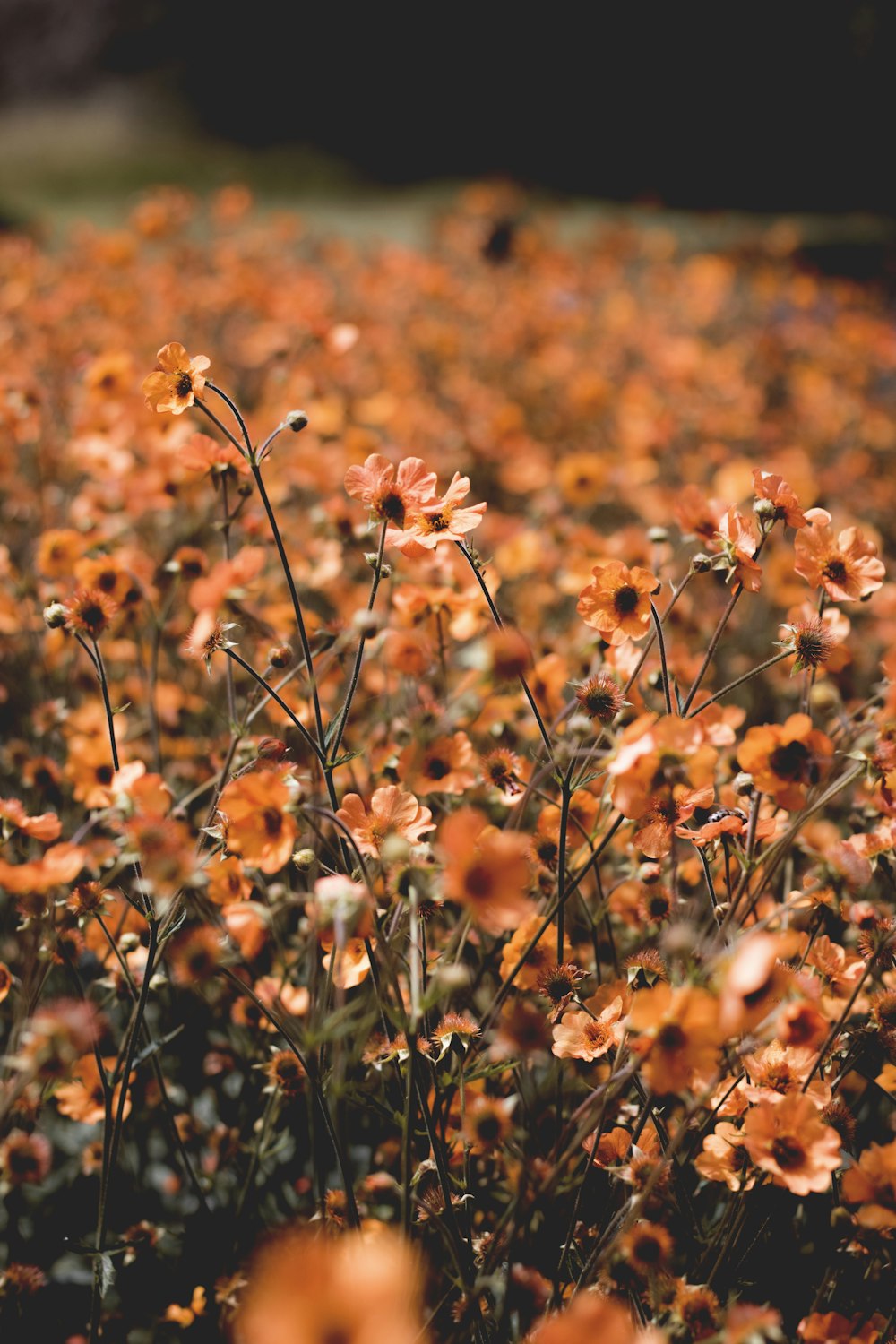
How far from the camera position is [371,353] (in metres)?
5.54

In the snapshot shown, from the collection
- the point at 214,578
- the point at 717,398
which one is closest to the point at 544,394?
the point at 717,398

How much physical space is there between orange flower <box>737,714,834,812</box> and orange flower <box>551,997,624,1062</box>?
0.39 m

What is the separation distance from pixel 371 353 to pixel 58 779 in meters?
4.10

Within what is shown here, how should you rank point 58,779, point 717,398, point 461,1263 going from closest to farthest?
point 461,1263 < point 58,779 < point 717,398

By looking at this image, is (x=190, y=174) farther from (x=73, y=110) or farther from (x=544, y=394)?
(x=544, y=394)

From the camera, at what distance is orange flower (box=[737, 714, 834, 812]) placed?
116 centimetres

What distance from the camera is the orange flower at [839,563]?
4.83 feet

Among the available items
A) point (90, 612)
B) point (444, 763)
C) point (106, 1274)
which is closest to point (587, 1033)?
point (444, 763)

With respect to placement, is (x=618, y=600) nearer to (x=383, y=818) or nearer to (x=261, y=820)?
(x=383, y=818)

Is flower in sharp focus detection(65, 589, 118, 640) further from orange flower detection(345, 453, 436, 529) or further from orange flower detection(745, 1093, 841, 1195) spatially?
orange flower detection(745, 1093, 841, 1195)

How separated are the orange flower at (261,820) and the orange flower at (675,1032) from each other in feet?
1.46

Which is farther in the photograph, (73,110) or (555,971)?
(73,110)

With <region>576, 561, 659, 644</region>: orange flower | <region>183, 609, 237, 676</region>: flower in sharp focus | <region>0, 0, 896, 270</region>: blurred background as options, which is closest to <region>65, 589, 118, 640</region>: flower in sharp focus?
<region>183, 609, 237, 676</region>: flower in sharp focus

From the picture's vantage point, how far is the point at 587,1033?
4.40ft
